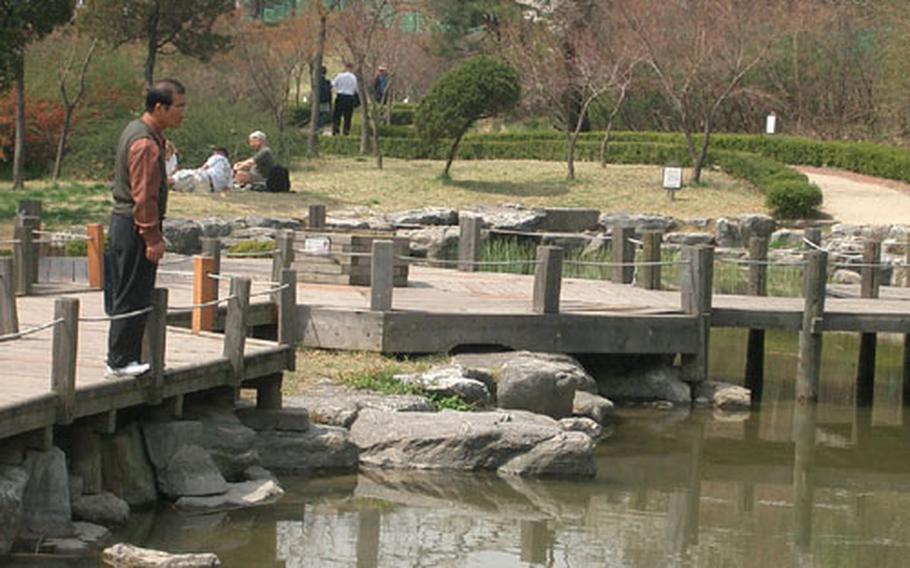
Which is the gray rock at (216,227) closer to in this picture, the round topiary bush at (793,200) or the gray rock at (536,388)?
the gray rock at (536,388)

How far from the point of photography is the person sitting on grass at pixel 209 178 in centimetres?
2862

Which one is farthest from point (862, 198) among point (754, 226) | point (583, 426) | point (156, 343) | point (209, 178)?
point (156, 343)

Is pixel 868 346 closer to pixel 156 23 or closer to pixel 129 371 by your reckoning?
pixel 129 371

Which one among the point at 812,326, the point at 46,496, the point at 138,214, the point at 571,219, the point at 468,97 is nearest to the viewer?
the point at 46,496

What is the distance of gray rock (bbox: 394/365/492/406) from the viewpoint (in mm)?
16359

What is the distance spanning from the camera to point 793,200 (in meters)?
32.8

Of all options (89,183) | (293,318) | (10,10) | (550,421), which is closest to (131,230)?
(293,318)

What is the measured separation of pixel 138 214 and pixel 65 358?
3.56 feet

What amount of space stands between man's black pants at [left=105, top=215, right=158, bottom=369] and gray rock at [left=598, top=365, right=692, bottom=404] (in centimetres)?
807

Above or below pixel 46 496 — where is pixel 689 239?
above

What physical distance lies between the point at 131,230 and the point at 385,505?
3.17 m

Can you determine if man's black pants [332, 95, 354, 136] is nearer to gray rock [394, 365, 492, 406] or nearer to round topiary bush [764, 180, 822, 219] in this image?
round topiary bush [764, 180, 822, 219]

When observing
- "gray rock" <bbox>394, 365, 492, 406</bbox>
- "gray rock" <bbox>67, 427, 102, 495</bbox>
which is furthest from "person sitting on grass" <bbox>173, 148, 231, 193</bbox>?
"gray rock" <bbox>67, 427, 102, 495</bbox>

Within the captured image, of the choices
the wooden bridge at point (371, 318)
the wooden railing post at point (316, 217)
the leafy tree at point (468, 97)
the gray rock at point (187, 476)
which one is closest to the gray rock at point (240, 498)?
the gray rock at point (187, 476)
